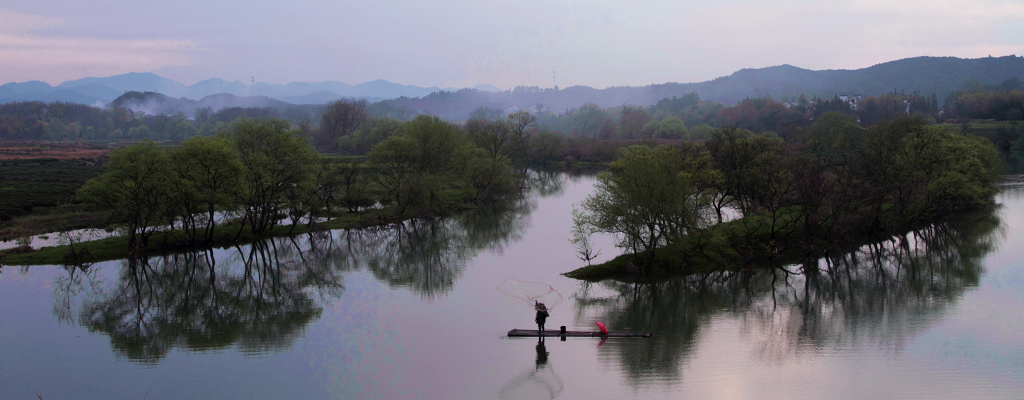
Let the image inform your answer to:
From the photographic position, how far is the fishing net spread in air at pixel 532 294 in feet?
80.2

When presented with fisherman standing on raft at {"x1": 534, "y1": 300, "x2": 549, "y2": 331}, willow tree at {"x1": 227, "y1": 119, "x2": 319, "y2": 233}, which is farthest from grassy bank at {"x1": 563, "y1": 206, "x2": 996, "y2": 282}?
willow tree at {"x1": 227, "y1": 119, "x2": 319, "y2": 233}

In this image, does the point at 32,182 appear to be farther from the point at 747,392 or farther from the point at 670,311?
the point at 747,392

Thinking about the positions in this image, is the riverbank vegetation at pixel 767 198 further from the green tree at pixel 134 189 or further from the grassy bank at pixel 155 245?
the green tree at pixel 134 189

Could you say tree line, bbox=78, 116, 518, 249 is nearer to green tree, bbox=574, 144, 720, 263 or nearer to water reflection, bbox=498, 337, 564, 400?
green tree, bbox=574, 144, 720, 263

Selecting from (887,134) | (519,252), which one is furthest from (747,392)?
(887,134)

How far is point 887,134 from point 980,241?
1143 cm

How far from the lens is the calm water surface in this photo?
18672 mm

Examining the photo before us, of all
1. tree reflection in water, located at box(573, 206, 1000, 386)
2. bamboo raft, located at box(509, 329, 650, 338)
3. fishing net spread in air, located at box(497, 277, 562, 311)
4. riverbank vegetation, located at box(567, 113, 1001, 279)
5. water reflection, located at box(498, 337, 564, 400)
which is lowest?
water reflection, located at box(498, 337, 564, 400)

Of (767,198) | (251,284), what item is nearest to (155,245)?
(251,284)

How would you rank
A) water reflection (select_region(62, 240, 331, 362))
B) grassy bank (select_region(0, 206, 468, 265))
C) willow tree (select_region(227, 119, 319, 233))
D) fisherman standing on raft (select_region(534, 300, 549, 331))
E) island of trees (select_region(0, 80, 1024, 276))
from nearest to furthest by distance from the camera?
fisherman standing on raft (select_region(534, 300, 549, 331)) < water reflection (select_region(62, 240, 331, 362)) < island of trees (select_region(0, 80, 1024, 276)) < grassy bank (select_region(0, 206, 468, 265)) < willow tree (select_region(227, 119, 319, 233))

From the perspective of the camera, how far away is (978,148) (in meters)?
49.7

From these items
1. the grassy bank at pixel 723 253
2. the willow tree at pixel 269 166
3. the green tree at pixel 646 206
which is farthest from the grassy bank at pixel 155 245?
the green tree at pixel 646 206

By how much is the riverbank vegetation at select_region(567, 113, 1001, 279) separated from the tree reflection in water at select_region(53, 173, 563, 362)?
949cm

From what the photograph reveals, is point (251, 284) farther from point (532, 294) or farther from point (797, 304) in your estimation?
point (797, 304)
